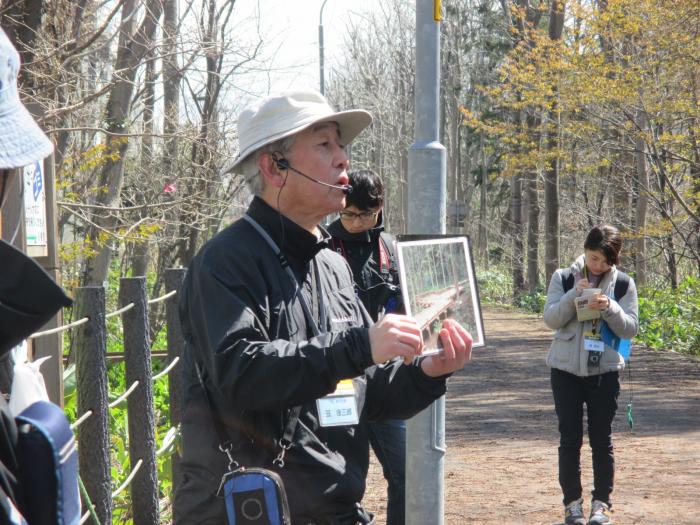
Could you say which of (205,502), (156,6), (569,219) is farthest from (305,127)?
(569,219)

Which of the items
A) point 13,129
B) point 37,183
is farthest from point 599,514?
point 13,129

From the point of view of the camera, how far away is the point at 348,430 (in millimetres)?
2629

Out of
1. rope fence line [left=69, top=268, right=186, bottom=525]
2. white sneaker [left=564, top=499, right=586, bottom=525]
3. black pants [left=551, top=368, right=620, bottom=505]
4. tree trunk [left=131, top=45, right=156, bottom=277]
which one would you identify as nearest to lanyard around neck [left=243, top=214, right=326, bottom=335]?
rope fence line [left=69, top=268, right=186, bottom=525]

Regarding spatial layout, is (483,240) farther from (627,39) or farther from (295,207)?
(295,207)

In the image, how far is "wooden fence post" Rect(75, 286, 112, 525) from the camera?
4465mm

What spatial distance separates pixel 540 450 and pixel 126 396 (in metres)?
5.48

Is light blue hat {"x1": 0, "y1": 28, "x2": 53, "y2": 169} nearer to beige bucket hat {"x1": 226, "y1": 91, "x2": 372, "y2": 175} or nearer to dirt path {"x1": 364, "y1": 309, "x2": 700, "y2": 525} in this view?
beige bucket hat {"x1": 226, "y1": 91, "x2": 372, "y2": 175}

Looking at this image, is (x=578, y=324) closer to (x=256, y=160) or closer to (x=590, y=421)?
(x=590, y=421)

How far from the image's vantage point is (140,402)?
205 inches

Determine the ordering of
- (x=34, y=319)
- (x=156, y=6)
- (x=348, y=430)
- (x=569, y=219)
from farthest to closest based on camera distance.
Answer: (x=569, y=219) → (x=156, y=6) → (x=348, y=430) → (x=34, y=319)

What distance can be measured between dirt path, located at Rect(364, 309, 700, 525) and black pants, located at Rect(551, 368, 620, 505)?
0.54 m

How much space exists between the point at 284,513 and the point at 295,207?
86 centimetres

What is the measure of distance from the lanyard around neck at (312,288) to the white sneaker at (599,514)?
4.48 metres

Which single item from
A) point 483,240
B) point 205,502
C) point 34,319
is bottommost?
point 483,240
